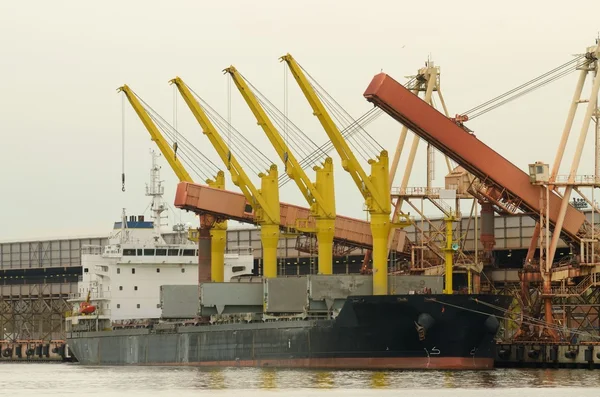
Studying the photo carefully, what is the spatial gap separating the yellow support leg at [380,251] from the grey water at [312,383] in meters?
6.19

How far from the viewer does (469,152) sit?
65.2 m

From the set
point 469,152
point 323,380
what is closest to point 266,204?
point 469,152

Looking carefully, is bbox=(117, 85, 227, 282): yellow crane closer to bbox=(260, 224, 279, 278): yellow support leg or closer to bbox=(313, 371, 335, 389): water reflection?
bbox=(260, 224, 279, 278): yellow support leg

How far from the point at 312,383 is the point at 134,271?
2891 centimetres

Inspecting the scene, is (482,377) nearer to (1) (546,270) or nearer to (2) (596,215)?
(1) (546,270)

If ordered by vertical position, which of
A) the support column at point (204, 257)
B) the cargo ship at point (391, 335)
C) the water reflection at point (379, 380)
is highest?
the support column at point (204, 257)

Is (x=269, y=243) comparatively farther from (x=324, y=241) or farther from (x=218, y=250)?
(x=218, y=250)

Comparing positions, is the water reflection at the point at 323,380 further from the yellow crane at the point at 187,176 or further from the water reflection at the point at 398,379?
the yellow crane at the point at 187,176

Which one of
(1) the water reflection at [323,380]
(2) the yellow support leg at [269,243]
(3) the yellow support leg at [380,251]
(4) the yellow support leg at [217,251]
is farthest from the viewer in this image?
(4) the yellow support leg at [217,251]

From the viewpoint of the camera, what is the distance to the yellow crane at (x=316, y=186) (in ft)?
226

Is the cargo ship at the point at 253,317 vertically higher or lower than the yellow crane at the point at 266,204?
lower

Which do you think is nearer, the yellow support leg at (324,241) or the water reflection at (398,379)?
the water reflection at (398,379)

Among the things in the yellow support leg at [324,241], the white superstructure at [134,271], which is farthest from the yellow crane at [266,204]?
the white superstructure at [134,271]

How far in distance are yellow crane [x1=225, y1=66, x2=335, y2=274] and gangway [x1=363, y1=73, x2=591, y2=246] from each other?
683 centimetres
